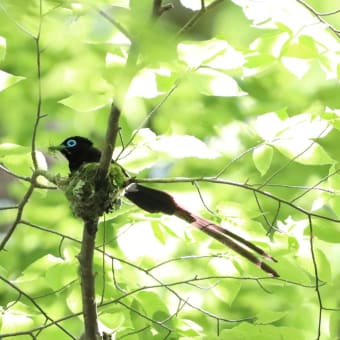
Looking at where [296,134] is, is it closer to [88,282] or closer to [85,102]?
[85,102]

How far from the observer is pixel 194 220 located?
2621mm

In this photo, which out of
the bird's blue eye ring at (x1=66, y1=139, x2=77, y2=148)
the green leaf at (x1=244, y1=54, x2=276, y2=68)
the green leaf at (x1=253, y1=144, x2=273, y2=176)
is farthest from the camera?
the bird's blue eye ring at (x1=66, y1=139, x2=77, y2=148)

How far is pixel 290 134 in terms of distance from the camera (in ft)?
8.25

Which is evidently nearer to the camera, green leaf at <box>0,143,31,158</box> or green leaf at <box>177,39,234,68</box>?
green leaf at <box>177,39,234,68</box>

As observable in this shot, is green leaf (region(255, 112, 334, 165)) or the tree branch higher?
green leaf (region(255, 112, 334, 165))

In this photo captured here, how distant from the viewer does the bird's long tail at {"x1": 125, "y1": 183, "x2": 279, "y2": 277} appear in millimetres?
2582

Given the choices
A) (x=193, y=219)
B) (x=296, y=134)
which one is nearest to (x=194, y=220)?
(x=193, y=219)

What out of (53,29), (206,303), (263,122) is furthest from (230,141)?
(53,29)

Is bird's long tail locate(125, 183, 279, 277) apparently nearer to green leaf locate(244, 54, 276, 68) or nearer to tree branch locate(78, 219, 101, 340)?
tree branch locate(78, 219, 101, 340)

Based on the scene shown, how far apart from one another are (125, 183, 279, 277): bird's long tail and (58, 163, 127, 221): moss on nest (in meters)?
0.25

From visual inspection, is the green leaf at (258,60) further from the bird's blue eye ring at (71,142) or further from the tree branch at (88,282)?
the bird's blue eye ring at (71,142)

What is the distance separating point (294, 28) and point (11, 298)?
1.97 metres

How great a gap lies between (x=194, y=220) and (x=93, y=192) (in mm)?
496

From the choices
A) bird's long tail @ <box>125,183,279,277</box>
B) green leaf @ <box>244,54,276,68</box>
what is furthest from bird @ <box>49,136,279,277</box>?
green leaf @ <box>244,54,276,68</box>
